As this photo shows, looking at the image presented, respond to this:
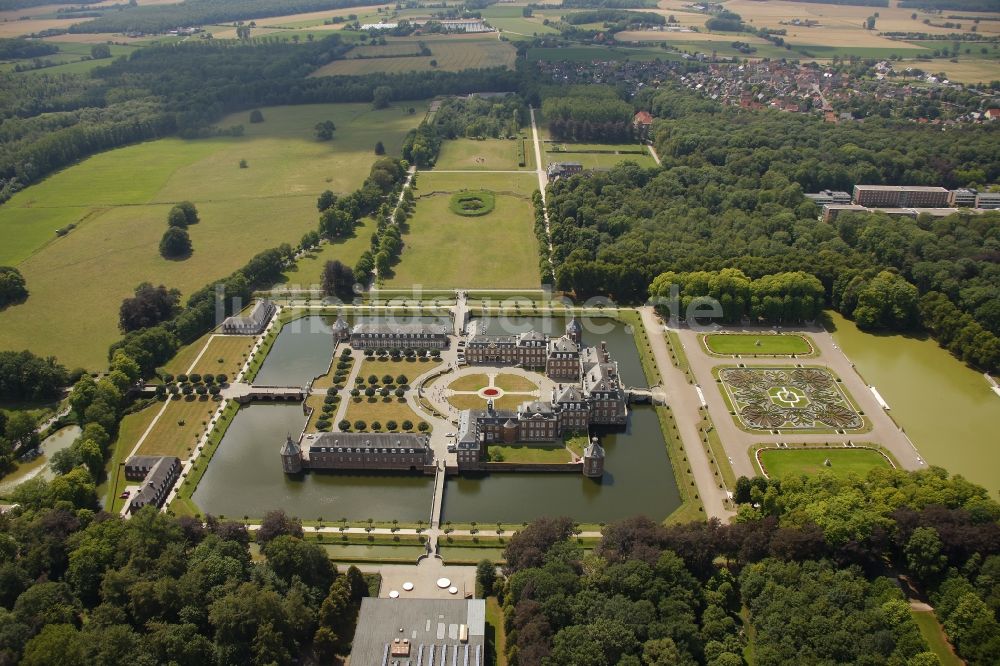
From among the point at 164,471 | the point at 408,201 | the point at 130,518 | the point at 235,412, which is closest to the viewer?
the point at 130,518

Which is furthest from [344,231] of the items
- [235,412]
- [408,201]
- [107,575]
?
[107,575]

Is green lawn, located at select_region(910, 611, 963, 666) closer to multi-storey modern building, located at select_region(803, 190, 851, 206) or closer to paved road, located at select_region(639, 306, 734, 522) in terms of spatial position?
paved road, located at select_region(639, 306, 734, 522)

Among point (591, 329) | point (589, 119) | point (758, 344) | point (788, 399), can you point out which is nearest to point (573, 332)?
point (591, 329)

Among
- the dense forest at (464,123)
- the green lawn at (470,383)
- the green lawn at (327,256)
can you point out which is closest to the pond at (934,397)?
the green lawn at (470,383)

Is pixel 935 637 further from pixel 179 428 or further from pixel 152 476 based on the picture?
pixel 179 428

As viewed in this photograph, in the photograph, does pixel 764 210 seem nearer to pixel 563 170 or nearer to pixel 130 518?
pixel 563 170

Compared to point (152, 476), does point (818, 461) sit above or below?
below

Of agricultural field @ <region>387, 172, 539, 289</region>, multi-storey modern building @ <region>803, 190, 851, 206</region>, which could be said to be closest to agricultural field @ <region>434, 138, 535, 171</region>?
agricultural field @ <region>387, 172, 539, 289</region>
